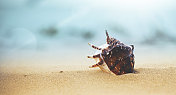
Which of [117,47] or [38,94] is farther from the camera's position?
[117,47]

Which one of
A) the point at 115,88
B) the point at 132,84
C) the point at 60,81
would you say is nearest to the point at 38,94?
the point at 60,81

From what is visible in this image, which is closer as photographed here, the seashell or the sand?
the sand

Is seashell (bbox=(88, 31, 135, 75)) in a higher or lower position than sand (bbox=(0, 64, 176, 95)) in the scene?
higher

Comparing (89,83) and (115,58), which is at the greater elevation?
(115,58)

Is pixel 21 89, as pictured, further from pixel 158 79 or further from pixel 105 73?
pixel 158 79

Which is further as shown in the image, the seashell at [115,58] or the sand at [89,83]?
the seashell at [115,58]

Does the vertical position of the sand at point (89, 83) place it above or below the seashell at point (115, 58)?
below

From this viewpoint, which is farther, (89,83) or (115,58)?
(115,58)

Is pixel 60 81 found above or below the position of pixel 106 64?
below
